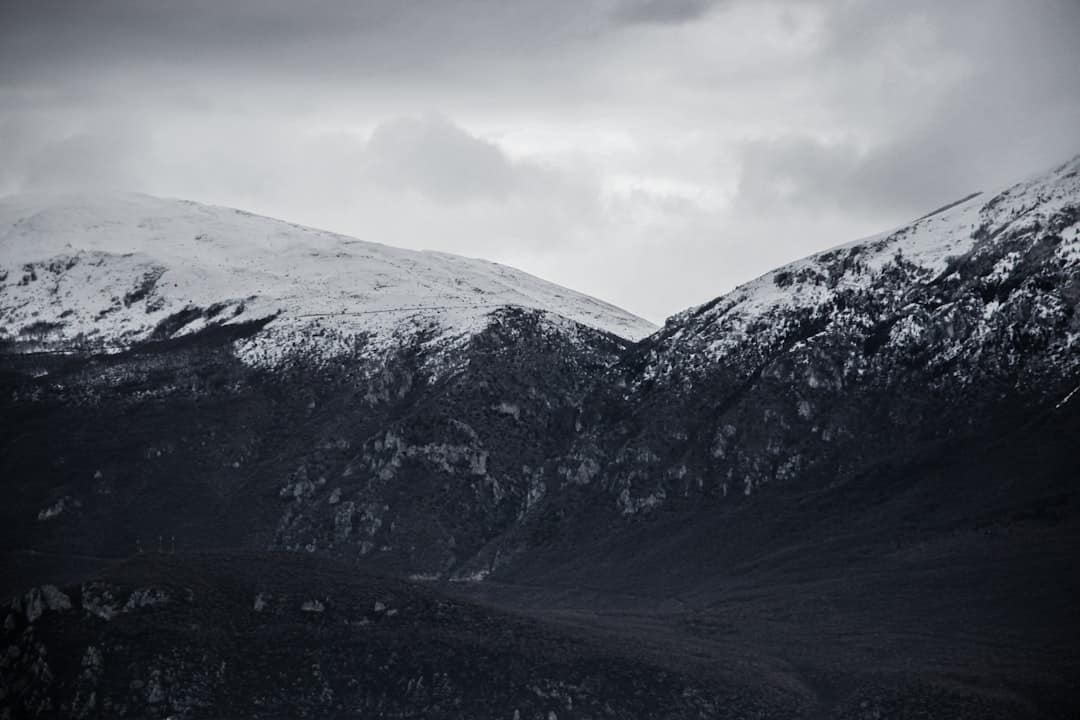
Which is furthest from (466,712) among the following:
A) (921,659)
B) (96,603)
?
(921,659)

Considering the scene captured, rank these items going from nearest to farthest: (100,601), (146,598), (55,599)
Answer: (55,599)
(100,601)
(146,598)

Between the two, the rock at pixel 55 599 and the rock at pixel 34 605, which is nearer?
the rock at pixel 34 605

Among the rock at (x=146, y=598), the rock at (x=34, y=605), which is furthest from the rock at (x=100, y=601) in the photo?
the rock at (x=34, y=605)

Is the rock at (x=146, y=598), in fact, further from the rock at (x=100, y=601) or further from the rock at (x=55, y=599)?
the rock at (x=55, y=599)

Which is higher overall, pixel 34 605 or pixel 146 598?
pixel 146 598

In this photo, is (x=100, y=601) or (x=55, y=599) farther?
(x=100, y=601)

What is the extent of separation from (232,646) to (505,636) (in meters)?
30.3

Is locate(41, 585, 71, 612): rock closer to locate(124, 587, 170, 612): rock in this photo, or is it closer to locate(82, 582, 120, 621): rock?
locate(82, 582, 120, 621): rock

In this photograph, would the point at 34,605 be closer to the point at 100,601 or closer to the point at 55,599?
the point at 55,599

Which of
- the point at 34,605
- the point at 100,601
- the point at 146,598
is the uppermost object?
the point at 146,598

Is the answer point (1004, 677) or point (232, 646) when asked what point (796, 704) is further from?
point (232, 646)

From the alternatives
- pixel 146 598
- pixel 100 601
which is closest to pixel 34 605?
pixel 100 601

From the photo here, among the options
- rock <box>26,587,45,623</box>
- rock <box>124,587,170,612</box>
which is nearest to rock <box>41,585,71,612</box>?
rock <box>26,587,45,623</box>

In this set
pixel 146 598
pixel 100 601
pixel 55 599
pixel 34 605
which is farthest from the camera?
pixel 146 598
